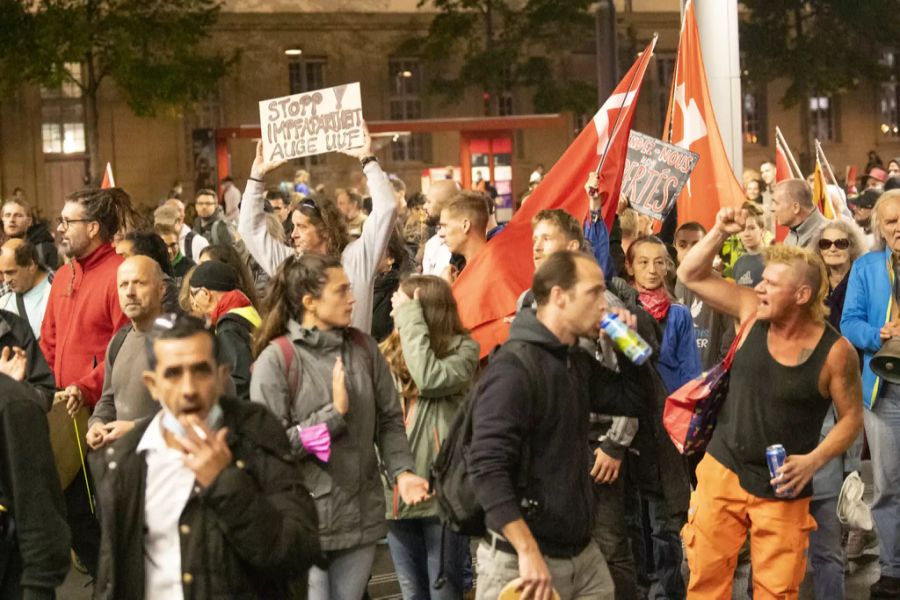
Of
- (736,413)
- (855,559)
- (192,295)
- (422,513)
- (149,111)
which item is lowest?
(855,559)

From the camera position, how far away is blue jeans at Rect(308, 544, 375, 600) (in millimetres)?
5789

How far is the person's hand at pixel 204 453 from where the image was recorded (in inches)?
155

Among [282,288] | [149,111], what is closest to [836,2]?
[149,111]

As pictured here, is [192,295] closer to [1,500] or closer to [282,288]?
[282,288]

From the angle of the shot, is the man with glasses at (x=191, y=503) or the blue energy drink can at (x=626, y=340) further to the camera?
the blue energy drink can at (x=626, y=340)

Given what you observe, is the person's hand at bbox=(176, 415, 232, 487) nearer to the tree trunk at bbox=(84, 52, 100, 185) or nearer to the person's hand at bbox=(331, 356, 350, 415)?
the person's hand at bbox=(331, 356, 350, 415)

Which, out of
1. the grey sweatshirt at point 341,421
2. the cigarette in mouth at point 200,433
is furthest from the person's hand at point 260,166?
the cigarette in mouth at point 200,433

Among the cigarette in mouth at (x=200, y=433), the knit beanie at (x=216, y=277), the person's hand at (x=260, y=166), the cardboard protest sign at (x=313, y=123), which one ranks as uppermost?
the cardboard protest sign at (x=313, y=123)

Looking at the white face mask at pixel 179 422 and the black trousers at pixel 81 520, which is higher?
the white face mask at pixel 179 422

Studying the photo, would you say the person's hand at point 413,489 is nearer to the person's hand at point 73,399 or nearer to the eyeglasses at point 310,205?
the person's hand at point 73,399

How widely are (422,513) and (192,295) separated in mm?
1719

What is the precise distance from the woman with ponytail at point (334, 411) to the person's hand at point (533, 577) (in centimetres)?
79

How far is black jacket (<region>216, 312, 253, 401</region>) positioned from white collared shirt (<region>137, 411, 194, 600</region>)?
275 cm

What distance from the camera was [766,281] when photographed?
6.40 meters
